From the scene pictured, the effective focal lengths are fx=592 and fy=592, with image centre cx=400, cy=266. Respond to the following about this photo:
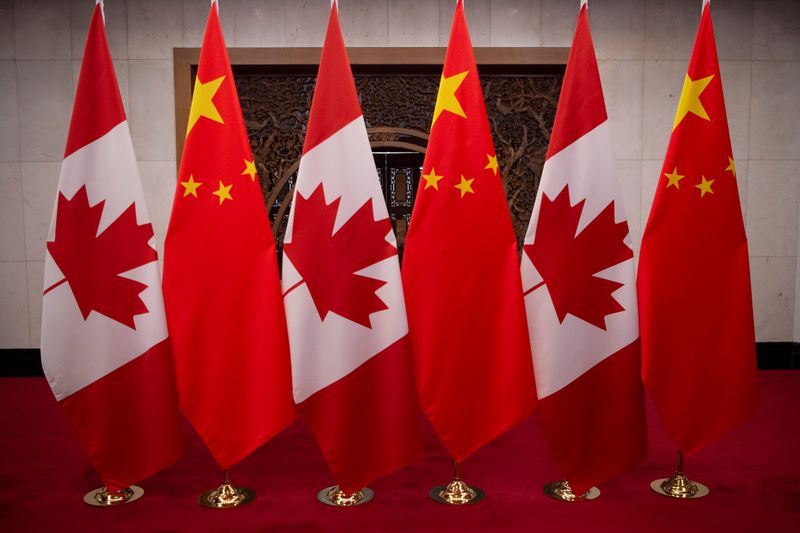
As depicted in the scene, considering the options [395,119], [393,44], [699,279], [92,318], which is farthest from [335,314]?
[393,44]

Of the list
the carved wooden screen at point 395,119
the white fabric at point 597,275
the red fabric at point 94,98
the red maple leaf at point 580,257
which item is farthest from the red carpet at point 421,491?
the carved wooden screen at point 395,119

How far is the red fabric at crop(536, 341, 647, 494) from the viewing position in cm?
210

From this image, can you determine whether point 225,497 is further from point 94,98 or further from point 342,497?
point 94,98

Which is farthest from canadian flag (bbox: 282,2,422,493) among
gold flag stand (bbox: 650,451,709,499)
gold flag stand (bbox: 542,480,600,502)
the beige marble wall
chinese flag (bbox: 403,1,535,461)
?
the beige marble wall

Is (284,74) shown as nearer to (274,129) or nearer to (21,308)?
(274,129)

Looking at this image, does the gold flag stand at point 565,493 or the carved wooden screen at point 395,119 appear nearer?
the gold flag stand at point 565,493

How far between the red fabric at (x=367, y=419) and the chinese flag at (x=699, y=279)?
885 millimetres

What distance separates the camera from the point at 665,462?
255cm

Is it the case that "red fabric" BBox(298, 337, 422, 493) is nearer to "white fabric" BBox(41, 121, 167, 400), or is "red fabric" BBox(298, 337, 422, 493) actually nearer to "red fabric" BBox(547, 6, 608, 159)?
"white fabric" BBox(41, 121, 167, 400)

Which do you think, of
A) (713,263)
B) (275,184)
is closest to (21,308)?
(275,184)

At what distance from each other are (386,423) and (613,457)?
821 millimetres

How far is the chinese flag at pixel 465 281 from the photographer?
82.1 inches

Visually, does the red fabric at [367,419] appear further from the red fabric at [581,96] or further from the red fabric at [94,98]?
the red fabric at [94,98]

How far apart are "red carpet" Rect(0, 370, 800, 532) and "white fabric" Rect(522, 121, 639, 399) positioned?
18.8 inches
